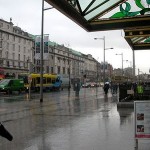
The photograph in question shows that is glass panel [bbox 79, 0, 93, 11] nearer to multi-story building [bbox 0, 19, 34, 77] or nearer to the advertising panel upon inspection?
the advertising panel

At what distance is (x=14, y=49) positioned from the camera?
103 metres

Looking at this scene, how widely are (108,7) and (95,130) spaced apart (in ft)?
14.0

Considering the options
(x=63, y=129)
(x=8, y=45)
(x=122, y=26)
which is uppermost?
(x=8, y=45)

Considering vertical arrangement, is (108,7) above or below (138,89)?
above

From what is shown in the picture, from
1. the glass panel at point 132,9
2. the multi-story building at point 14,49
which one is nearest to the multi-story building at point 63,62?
the multi-story building at point 14,49

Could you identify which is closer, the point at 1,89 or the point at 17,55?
the point at 1,89

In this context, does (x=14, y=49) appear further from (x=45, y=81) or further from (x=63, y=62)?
(x=63, y=62)

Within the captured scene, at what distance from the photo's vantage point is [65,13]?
9461 mm

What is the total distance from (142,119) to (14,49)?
97.0 metres

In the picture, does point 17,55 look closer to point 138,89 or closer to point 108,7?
point 138,89

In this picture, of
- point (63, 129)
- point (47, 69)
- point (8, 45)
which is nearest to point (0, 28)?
point (8, 45)

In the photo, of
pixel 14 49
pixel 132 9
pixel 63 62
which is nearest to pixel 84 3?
pixel 132 9

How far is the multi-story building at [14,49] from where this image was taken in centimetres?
9619

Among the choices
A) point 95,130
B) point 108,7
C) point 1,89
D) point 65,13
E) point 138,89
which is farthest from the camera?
point 1,89
